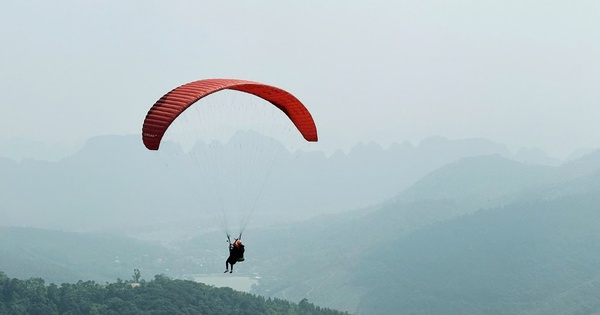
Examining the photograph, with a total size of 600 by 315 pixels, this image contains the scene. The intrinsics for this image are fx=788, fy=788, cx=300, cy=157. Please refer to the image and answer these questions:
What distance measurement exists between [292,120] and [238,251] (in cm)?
765

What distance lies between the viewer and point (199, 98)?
30016 mm

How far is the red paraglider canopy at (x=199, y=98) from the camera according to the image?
1147 inches

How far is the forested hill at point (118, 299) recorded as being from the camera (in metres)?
129

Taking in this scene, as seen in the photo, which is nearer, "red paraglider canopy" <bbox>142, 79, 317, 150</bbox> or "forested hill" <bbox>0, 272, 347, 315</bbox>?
"red paraglider canopy" <bbox>142, 79, 317, 150</bbox>

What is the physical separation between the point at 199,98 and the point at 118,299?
108 m

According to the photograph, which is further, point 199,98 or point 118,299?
point 118,299

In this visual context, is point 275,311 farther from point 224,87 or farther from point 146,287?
point 224,87

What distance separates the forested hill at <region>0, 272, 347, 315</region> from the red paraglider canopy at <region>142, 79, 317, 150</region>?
3867 inches

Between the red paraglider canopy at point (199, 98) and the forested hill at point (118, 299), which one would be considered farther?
the forested hill at point (118, 299)

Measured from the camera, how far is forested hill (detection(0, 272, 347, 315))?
423 feet

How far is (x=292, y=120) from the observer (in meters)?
38.3

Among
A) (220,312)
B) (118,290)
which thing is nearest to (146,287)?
(118,290)

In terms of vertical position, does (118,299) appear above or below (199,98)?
below

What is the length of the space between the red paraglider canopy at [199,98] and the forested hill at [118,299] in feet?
322
